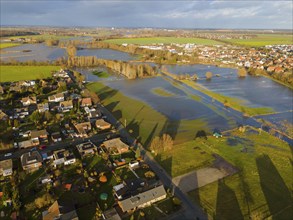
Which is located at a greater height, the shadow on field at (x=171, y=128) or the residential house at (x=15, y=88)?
the residential house at (x=15, y=88)

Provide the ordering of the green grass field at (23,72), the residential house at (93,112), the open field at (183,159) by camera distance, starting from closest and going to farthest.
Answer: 1. the open field at (183,159)
2. the residential house at (93,112)
3. the green grass field at (23,72)

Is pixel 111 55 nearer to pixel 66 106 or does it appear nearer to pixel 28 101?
pixel 28 101

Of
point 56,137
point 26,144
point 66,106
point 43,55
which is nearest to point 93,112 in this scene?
point 66,106

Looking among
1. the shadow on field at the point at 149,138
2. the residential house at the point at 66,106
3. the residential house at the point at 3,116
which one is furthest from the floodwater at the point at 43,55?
the shadow on field at the point at 149,138

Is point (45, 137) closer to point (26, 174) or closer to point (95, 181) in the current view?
point (26, 174)

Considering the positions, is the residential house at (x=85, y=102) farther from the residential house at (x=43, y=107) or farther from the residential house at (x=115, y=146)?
the residential house at (x=115, y=146)

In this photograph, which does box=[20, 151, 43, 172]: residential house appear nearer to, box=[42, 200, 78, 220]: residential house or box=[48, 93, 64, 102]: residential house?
box=[42, 200, 78, 220]: residential house

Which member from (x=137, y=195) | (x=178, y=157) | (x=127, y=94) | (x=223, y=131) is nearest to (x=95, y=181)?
(x=137, y=195)
